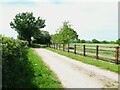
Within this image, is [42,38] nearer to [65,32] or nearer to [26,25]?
[26,25]

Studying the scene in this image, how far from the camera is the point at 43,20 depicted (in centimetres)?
7712

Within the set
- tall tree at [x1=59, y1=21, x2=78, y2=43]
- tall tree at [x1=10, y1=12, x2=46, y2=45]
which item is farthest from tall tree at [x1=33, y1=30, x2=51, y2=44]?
tall tree at [x1=59, y1=21, x2=78, y2=43]

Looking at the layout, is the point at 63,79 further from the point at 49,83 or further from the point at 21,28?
the point at 21,28

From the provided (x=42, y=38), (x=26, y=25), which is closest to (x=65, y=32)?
(x=26, y=25)

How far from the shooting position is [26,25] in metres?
71.9

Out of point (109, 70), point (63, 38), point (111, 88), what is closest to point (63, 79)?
point (111, 88)

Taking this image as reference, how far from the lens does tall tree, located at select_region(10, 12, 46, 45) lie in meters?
71.6

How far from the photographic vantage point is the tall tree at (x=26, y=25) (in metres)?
71.6

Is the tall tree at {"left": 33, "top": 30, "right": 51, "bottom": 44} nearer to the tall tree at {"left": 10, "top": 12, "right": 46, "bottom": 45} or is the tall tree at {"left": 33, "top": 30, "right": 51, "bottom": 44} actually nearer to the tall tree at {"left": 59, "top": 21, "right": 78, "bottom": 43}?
the tall tree at {"left": 10, "top": 12, "right": 46, "bottom": 45}

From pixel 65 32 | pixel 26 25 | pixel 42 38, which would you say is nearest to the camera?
pixel 65 32

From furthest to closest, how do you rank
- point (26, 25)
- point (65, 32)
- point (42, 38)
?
point (42, 38) → point (26, 25) → point (65, 32)

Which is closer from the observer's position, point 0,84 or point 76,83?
point 0,84

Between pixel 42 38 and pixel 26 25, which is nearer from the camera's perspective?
pixel 26 25

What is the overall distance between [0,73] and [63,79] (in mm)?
4387
